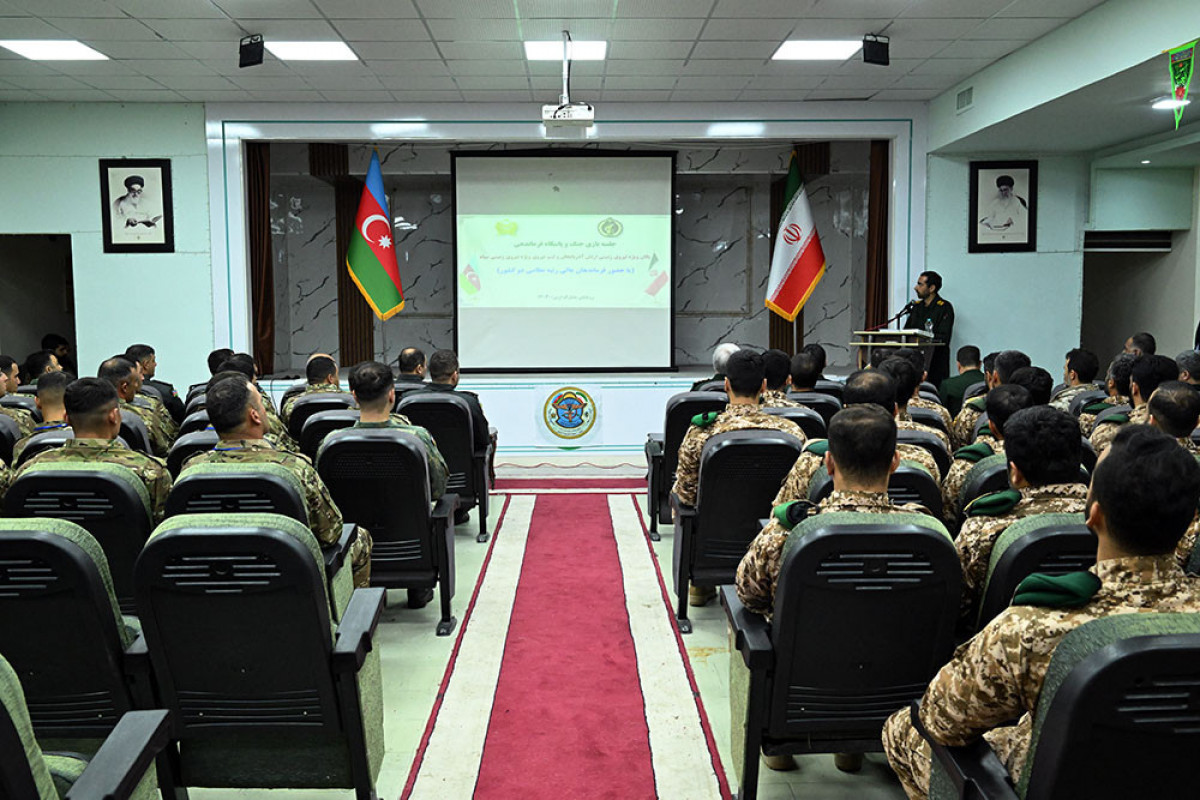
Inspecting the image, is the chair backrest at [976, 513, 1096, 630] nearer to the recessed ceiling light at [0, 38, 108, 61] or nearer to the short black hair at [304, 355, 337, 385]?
the short black hair at [304, 355, 337, 385]

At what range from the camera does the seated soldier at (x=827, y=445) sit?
2760mm

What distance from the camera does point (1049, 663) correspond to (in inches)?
51.4

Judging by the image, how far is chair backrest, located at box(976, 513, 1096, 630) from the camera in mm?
1792

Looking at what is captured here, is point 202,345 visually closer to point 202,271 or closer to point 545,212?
point 202,271

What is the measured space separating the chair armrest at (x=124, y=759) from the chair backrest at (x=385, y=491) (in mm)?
1641

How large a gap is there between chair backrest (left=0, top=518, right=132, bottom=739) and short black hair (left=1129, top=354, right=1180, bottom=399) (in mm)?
3941

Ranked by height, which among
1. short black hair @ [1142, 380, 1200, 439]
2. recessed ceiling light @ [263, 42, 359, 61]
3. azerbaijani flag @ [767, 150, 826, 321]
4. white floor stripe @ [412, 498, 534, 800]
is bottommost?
white floor stripe @ [412, 498, 534, 800]

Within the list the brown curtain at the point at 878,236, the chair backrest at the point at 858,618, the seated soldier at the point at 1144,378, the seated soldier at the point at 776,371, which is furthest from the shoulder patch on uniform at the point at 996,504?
the brown curtain at the point at 878,236

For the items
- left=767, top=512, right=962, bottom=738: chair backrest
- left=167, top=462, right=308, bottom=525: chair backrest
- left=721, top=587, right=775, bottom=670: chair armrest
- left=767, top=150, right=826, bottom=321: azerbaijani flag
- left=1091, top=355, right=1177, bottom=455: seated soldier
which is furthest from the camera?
left=767, top=150, right=826, bottom=321: azerbaijani flag

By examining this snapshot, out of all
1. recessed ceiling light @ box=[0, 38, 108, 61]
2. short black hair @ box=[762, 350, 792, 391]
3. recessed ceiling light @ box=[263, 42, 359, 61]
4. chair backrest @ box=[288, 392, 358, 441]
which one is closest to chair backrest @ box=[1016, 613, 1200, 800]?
short black hair @ box=[762, 350, 792, 391]

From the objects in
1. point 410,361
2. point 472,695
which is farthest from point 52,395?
point 472,695

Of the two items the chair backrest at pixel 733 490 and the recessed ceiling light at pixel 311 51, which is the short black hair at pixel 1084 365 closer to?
the chair backrest at pixel 733 490

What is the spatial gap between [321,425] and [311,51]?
11.6ft

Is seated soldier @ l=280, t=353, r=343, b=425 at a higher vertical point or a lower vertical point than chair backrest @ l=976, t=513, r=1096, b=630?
higher
